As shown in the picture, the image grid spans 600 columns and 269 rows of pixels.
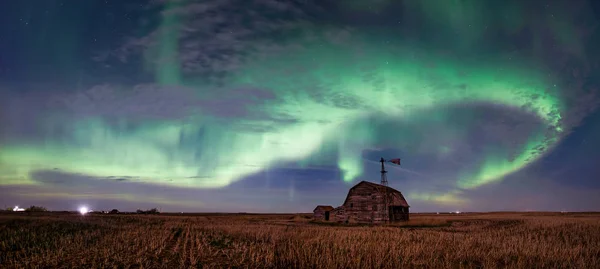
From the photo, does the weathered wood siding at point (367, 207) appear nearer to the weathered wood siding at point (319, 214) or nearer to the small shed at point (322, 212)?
the small shed at point (322, 212)

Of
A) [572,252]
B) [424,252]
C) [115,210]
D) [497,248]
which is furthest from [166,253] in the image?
[115,210]

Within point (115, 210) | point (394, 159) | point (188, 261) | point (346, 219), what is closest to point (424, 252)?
point (188, 261)

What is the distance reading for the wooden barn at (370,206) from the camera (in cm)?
5451

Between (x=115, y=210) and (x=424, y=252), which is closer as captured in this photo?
(x=424, y=252)

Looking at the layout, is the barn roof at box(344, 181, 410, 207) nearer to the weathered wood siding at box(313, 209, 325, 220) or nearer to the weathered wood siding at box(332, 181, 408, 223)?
the weathered wood siding at box(332, 181, 408, 223)

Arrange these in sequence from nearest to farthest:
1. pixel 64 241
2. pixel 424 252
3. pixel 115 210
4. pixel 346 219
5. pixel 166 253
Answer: pixel 424 252 → pixel 166 253 → pixel 64 241 → pixel 346 219 → pixel 115 210

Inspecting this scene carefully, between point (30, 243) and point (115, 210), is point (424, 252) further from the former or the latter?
point (115, 210)

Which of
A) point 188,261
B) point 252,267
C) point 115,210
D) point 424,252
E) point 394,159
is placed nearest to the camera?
point 252,267

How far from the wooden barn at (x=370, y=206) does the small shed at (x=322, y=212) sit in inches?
449

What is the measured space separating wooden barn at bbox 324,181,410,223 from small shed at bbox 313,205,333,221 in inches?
449

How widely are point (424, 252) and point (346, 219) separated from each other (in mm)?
44168

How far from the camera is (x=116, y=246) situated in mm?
17734

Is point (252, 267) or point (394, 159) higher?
point (394, 159)

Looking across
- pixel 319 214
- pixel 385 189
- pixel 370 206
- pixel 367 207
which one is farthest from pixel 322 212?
pixel 385 189
